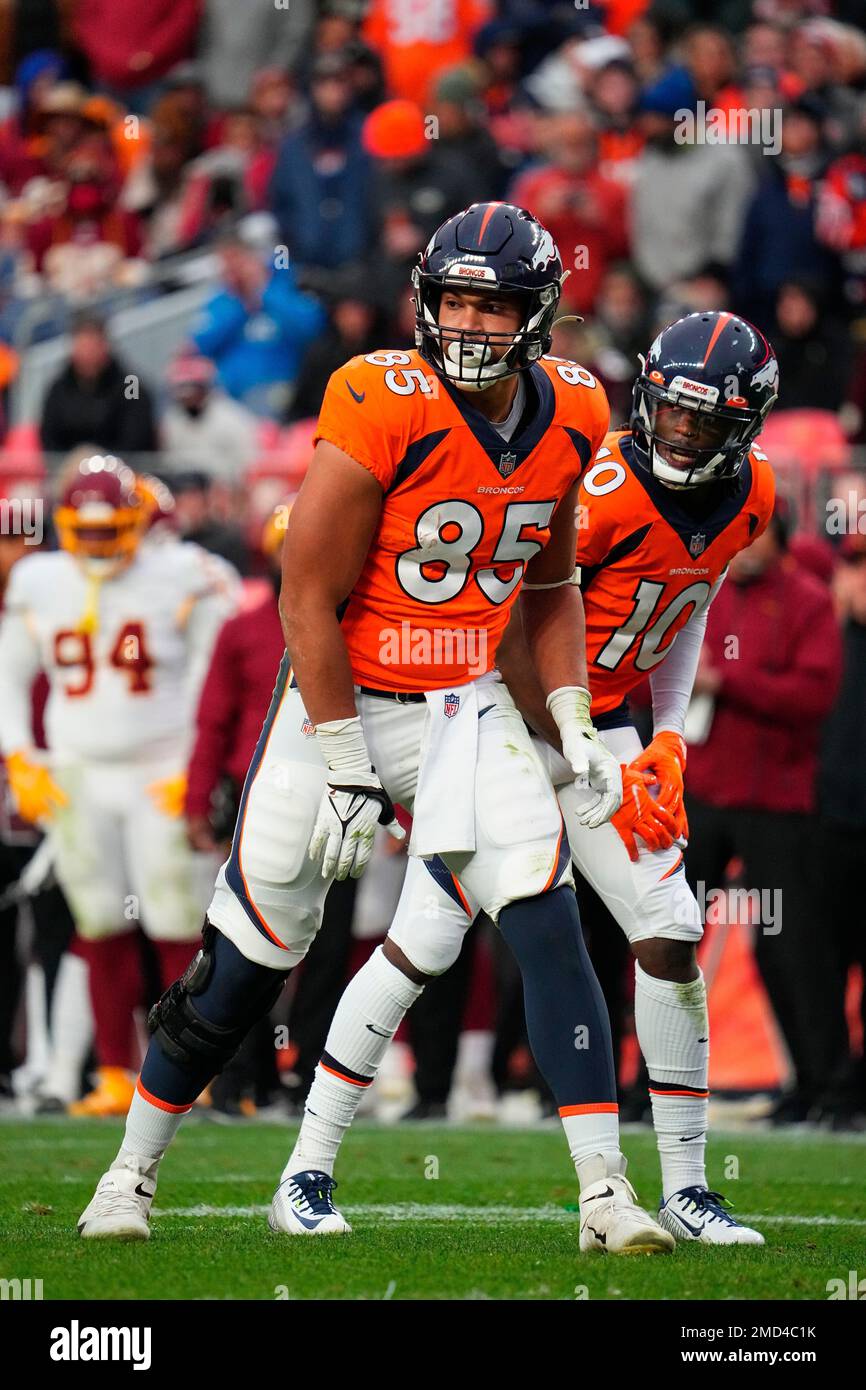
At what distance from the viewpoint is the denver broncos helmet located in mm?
5508

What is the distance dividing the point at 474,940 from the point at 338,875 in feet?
14.1

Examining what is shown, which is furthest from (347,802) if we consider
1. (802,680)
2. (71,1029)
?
(71,1029)

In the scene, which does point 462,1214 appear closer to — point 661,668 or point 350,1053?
point 350,1053

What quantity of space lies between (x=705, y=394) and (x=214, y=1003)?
1.85 m

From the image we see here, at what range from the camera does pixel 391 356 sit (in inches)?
Answer: 197

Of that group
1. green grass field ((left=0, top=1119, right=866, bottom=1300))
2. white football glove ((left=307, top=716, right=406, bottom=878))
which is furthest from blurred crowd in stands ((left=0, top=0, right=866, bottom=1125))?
white football glove ((left=307, top=716, right=406, bottom=878))

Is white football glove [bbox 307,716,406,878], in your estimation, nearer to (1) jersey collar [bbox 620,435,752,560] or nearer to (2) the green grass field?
(2) the green grass field

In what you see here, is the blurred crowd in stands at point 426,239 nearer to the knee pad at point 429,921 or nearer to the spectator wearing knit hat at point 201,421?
the spectator wearing knit hat at point 201,421

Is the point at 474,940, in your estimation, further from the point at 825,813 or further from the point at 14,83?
the point at 14,83

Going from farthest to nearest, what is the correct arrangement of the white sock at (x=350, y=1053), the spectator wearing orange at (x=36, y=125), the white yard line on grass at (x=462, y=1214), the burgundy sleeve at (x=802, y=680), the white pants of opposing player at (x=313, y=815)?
the spectator wearing orange at (x=36, y=125) < the burgundy sleeve at (x=802, y=680) < the white yard line on grass at (x=462, y=1214) < the white sock at (x=350, y=1053) < the white pants of opposing player at (x=313, y=815)

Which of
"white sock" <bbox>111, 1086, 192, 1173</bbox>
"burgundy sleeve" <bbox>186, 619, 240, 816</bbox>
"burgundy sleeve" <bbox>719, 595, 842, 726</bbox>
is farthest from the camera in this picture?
"burgundy sleeve" <bbox>186, 619, 240, 816</bbox>

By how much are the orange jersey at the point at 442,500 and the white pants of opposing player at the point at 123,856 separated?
431 cm

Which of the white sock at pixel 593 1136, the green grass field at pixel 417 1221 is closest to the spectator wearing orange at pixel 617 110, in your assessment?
the green grass field at pixel 417 1221

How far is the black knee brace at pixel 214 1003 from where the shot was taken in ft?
16.7
